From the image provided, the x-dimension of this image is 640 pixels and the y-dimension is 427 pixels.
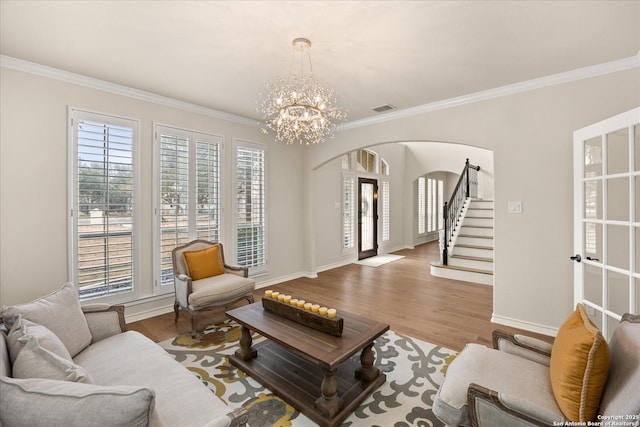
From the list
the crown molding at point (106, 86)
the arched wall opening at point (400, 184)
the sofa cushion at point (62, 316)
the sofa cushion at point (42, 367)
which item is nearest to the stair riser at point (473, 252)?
the arched wall opening at point (400, 184)

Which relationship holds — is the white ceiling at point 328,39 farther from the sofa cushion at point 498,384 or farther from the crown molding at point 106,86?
the sofa cushion at point 498,384

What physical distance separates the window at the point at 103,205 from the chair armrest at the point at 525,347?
3.93m

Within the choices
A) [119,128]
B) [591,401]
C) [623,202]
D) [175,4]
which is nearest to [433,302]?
[623,202]

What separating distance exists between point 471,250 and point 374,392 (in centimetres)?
450

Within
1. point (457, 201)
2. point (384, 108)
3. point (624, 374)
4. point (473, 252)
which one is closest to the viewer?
point (624, 374)

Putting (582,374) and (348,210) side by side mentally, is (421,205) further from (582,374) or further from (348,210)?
(582,374)

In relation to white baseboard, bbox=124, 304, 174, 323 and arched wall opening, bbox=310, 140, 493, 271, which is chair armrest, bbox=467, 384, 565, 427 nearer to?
white baseboard, bbox=124, 304, 174, 323

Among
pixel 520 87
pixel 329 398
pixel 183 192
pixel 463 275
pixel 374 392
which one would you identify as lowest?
pixel 374 392

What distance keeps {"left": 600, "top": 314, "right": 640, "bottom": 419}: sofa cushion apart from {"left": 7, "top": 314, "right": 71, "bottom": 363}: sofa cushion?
2.54 meters

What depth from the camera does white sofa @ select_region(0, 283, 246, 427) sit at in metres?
0.94

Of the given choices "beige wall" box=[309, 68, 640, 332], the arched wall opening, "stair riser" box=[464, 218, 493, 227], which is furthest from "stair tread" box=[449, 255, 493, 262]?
the arched wall opening

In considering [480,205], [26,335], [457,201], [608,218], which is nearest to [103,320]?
[26,335]

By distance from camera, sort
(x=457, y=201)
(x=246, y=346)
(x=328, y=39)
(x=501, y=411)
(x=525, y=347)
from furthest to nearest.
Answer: (x=457, y=201) → (x=246, y=346) → (x=328, y=39) → (x=525, y=347) → (x=501, y=411)

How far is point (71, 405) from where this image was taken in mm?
945
